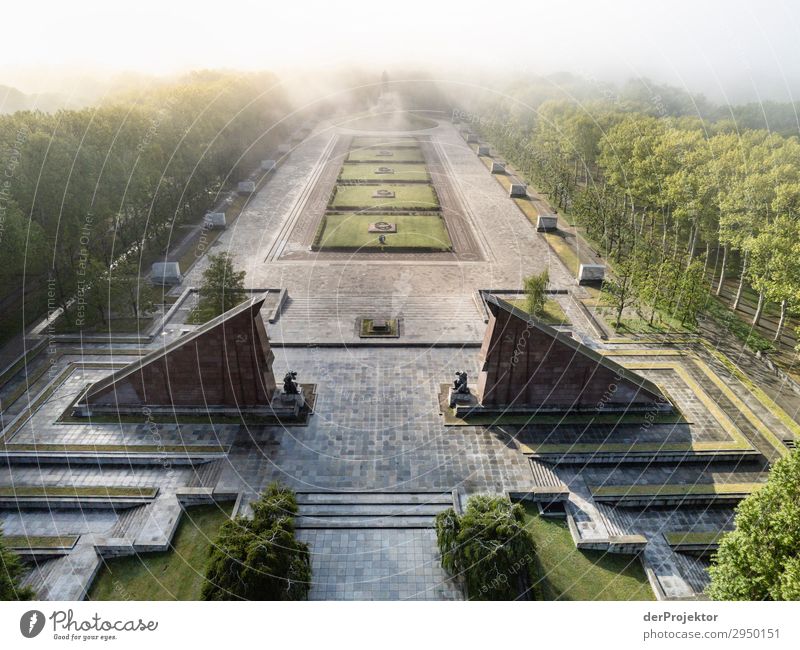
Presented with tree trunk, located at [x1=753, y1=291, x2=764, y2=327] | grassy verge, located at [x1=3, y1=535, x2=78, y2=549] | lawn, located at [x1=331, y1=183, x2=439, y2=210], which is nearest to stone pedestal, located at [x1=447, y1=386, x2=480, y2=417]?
grassy verge, located at [x1=3, y1=535, x2=78, y2=549]

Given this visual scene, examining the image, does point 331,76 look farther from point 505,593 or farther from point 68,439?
point 505,593

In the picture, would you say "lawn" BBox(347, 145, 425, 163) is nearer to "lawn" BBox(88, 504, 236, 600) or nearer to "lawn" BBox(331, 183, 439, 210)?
"lawn" BBox(331, 183, 439, 210)

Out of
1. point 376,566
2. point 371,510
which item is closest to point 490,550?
point 376,566

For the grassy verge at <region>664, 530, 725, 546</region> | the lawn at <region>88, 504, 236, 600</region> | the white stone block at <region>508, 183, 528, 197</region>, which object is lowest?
the lawn at <region>88, 504, 236, 600</region>

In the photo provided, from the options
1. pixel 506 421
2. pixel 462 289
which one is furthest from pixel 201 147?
pixel 506 421

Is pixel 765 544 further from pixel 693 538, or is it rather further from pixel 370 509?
pixel 370 509

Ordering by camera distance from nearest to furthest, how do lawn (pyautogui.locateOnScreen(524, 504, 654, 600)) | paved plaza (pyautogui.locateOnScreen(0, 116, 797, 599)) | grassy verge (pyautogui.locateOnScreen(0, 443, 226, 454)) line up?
lawn (pyautogui.locateOnScreen(524, 504, 654, 600)) → paved plaza (pyautogui.locateOnScreen(0, 116, 797, 599)) → grassy verge (pyautogui.locateOnScreen(0, 443, 226, 454))

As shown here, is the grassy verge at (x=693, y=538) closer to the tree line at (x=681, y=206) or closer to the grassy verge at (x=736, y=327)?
the tree line at (x=681, y=206)
